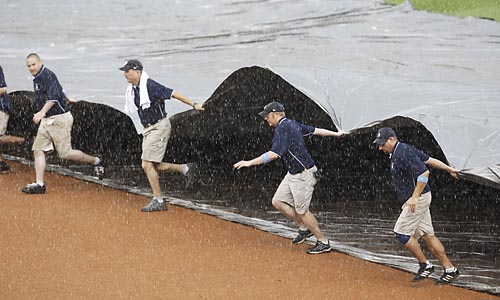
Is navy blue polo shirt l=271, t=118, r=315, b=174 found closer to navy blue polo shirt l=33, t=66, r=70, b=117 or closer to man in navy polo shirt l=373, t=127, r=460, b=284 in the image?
man in navy polo shirt l=373, t=127, r=460, b=284

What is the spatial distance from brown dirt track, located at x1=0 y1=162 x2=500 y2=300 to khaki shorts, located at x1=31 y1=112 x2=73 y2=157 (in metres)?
1.02

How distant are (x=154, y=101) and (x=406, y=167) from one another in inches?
169

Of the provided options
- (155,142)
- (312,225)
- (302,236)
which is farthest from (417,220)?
(155,142)

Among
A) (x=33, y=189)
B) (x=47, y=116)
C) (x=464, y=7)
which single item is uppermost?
(x=464, y=7)

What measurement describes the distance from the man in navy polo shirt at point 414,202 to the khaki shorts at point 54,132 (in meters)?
5.87

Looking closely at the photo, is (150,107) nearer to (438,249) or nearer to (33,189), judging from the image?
(33,189)

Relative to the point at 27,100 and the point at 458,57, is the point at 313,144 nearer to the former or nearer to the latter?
the point at 458,57

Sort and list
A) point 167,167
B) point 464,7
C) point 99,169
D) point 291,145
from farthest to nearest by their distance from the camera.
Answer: point 464,7, point 99,169, point 167,167, point 291,145

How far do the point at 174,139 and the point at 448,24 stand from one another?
552 centimetres

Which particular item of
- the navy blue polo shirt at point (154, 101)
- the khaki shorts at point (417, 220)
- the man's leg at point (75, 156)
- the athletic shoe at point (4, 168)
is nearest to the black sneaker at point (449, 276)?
the khaki shorts at point (417, 220)

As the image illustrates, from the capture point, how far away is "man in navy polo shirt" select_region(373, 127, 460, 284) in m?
7.59

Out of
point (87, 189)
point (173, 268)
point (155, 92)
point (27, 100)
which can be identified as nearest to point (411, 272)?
point (173, 268)

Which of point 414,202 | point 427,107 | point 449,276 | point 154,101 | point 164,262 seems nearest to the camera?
point 414,202

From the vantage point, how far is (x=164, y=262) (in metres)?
8.69
